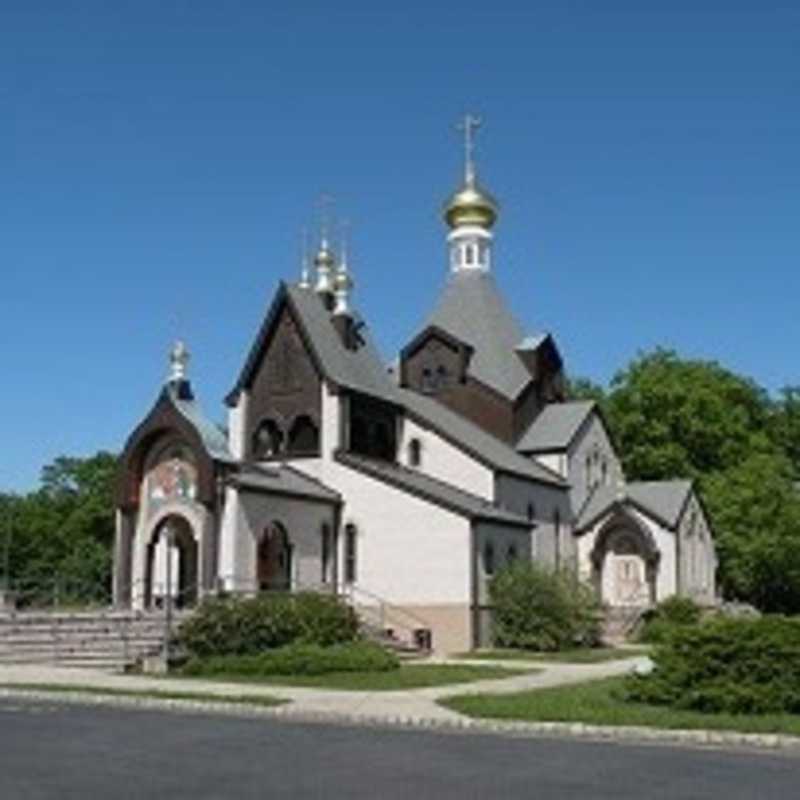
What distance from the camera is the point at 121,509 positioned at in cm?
3906

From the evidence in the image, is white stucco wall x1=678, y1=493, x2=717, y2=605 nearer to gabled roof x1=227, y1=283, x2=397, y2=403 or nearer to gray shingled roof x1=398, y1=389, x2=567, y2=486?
gray shingled roof x1=398, y1=389, x2=567, y2=486

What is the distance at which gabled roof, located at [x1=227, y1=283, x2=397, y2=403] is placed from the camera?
42.0 m

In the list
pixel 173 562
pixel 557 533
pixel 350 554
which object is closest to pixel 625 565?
pixel 557 533

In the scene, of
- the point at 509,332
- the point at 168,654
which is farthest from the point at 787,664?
the point at 509,332

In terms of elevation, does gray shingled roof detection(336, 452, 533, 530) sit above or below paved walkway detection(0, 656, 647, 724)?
above

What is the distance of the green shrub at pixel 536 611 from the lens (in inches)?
1502

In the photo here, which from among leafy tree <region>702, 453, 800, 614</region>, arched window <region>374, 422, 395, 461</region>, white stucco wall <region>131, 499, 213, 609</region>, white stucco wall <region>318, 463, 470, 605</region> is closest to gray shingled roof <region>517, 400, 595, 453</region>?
arched window <region>374, 422, 395, 461</region>

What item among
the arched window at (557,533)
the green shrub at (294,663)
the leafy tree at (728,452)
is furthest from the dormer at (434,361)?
the green shrub at (294,663)

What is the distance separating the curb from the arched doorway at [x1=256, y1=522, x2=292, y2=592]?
16.5 m

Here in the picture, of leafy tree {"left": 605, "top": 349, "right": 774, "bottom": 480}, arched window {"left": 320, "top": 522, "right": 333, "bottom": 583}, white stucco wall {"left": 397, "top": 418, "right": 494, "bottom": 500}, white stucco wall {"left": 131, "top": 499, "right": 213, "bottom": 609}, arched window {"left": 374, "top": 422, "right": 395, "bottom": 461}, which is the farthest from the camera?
leafy tree {"left": 605, "top": 349, "right": 774, "bottom": 480}

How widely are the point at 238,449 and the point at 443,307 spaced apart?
12.0 meters

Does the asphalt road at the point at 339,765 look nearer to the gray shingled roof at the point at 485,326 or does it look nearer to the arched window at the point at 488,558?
the arched window at the point at 488,558

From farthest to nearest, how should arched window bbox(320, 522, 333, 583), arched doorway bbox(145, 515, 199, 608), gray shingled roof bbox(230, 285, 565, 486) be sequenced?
gray shingled roof bbox(230, 285, 565, 486)
arched window bbox(320, 522, 333, 583)
arched doorway bbox(145, 515, 199, 608)

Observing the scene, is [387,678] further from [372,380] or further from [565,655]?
[372,380]
